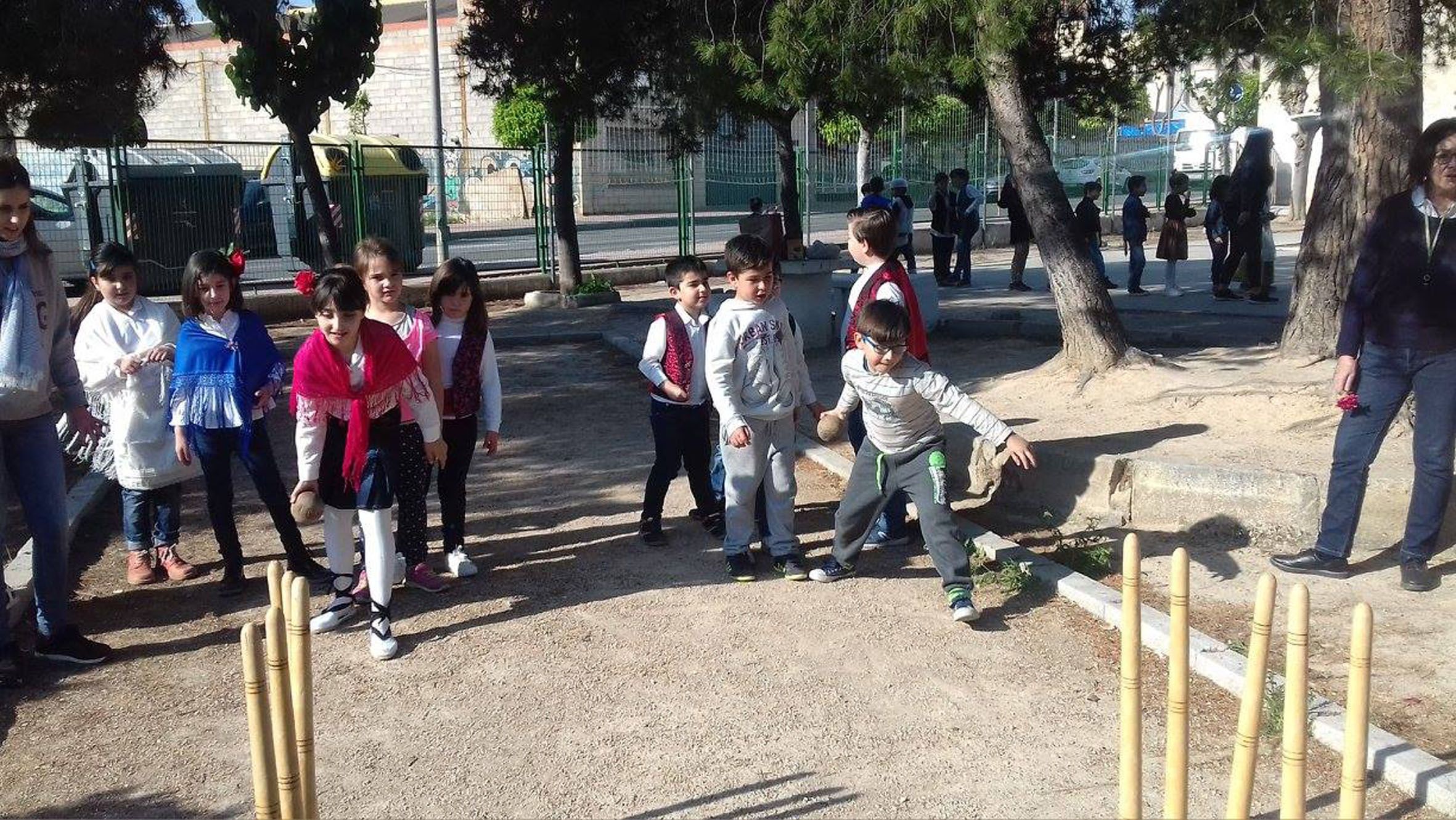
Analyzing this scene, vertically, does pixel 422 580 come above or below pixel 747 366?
below

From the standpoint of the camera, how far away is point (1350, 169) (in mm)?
7508

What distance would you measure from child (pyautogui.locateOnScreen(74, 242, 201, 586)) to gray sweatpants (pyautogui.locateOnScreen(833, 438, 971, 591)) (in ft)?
9.56

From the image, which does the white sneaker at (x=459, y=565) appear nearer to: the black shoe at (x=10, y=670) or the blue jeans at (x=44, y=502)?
the blue jeans at (x=44, y=502)

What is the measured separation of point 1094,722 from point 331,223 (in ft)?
36.3

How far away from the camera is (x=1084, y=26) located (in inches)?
440

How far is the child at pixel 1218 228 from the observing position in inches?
567

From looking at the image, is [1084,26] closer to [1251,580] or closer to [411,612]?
[1251,580]

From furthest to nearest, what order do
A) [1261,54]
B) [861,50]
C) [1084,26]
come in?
[1084,26]
[861,50]
[1261,54]

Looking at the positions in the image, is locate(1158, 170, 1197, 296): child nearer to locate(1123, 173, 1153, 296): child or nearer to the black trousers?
locate(1123, 173, 1153, 296): child

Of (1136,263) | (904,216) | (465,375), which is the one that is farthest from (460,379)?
(904,216)

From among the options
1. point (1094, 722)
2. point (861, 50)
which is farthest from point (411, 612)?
point (861, 50)

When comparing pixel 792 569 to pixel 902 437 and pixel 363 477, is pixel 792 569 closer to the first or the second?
pixel 902 437

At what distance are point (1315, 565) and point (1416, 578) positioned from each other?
369 millimetres

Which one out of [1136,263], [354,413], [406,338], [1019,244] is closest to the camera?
[354,413]
